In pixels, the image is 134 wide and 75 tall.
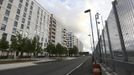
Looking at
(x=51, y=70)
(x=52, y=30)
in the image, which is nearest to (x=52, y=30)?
(x=52, y=30)

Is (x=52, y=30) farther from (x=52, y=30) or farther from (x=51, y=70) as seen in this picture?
(x=51, y=70)

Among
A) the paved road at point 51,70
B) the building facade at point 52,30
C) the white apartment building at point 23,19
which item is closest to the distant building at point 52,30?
the building facade at point 52,30

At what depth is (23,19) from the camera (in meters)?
57.4

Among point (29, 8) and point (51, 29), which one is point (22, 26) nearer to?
point (29, 8)

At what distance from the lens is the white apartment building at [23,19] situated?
153ft

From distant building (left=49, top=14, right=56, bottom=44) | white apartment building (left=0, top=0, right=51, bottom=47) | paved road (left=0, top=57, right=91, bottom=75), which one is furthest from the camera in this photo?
distant building (left=49, top=14, right=56, bottom=44)

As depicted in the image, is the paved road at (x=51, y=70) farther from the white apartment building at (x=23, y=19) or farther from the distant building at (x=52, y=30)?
the distant building at (x=52, y=30)

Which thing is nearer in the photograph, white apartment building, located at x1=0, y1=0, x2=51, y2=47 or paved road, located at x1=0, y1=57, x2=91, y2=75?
paved road, located at x1=0, y1=57, x2=91, y2=75

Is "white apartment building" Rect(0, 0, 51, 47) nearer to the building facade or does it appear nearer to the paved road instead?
the building facade

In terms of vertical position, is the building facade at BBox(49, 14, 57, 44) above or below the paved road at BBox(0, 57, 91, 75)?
above

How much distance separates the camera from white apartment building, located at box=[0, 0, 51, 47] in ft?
153

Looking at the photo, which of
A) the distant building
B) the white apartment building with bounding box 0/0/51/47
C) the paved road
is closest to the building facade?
the distant building

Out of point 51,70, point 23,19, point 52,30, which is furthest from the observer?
point 52,30

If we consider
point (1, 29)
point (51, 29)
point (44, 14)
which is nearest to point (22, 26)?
point (1, 29)
